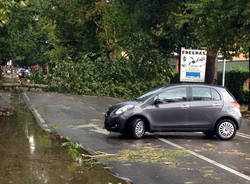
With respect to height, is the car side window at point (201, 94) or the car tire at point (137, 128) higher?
the car side window at point (201, 94)

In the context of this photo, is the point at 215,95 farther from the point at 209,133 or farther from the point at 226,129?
the point at 209,133

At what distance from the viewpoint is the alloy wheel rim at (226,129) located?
40.8 feet

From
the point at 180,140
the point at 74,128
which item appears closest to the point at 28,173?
the point at 180,140

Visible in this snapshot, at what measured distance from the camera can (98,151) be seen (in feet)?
32.4

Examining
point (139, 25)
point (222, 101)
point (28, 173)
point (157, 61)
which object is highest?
point (139, 25)

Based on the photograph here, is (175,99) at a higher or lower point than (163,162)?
higher

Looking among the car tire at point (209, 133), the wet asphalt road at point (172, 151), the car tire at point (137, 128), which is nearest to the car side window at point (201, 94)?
the car tire at point (209, 133)

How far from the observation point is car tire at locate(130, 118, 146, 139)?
11.8 meters

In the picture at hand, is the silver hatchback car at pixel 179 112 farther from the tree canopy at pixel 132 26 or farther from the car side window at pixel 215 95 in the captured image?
the tree canopy at pixel 132 26

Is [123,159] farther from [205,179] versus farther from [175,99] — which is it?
[175,99]

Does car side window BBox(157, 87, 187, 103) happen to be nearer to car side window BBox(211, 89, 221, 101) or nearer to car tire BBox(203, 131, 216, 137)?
car side window BBox(211, 89, 221, 101)

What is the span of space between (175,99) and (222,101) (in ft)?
4.79

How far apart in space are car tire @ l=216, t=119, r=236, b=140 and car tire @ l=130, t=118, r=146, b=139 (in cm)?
224

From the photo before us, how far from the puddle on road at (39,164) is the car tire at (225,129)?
469 cm
